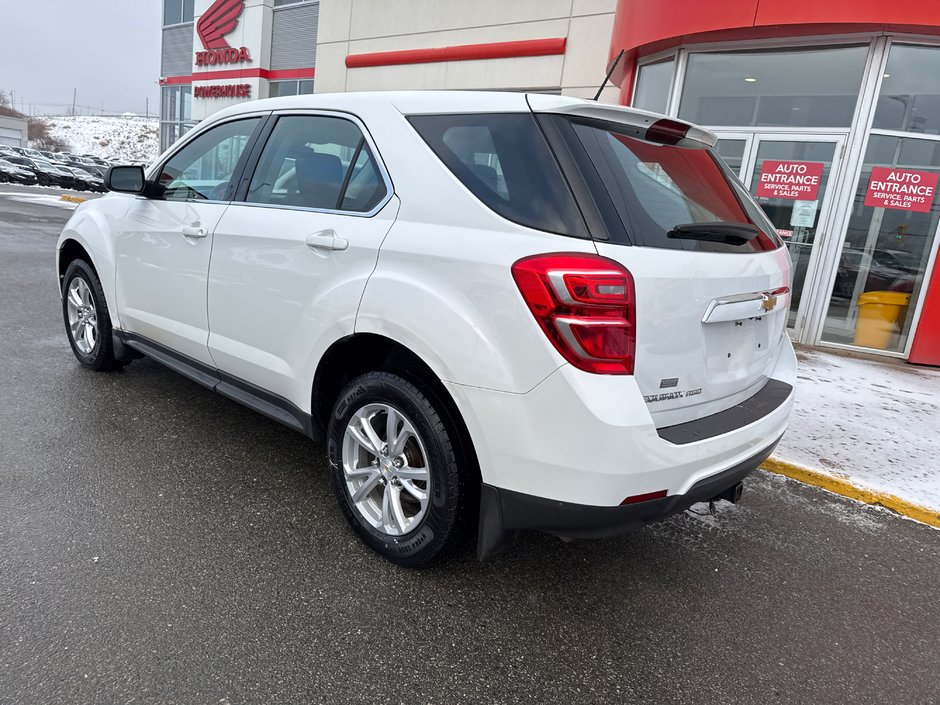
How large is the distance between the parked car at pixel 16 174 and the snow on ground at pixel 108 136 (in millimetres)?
76734

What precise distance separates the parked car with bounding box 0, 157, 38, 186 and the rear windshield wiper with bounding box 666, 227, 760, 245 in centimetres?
4027

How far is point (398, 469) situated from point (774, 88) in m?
7.21

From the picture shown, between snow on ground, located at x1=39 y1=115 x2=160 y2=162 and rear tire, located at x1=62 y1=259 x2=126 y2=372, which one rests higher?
snow on ground, located at x1=39 y1=115 x2=160 y2=162

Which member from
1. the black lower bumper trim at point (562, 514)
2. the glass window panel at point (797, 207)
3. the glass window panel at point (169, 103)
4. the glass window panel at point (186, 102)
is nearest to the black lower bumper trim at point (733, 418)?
the black lower bumper trim at point (562, 514)

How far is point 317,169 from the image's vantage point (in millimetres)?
2963

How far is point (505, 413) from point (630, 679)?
988 mm

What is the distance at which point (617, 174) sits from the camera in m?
2.22

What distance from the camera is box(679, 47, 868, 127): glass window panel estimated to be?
7211 millimetres

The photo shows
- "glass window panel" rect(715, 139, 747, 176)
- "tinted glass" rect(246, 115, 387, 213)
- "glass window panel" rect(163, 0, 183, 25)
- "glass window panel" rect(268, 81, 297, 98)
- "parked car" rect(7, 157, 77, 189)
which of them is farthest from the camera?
"parked car" rect(7, 157, 77, 189)

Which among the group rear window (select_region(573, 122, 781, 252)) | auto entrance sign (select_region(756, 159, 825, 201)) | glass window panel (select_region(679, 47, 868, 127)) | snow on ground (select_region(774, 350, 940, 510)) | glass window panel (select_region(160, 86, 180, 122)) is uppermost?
glass window panel (select_region(160, 86, 180, 122))

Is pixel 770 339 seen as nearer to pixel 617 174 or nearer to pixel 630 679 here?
pixel 617 174

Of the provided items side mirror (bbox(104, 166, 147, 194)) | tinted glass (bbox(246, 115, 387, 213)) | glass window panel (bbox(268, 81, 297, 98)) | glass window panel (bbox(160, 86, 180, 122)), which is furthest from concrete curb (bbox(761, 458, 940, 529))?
glass window panel (bbox(160, 86, 180, 122))

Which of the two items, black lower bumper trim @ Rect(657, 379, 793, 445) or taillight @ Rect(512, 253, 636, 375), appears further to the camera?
black lower bumper trim @ Rect(657, 379, 793, 445)

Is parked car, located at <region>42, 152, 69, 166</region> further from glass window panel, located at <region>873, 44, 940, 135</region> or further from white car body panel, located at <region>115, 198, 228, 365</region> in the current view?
glass window panel, located at <region>873, 44, 940, 135</region>
